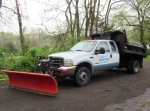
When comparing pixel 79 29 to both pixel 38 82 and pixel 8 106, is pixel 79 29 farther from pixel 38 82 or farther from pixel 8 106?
pixel 8 106

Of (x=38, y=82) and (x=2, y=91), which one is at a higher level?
(x=38, y=82)

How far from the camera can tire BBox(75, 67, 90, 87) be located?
705cm

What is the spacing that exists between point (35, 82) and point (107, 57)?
12.6ft

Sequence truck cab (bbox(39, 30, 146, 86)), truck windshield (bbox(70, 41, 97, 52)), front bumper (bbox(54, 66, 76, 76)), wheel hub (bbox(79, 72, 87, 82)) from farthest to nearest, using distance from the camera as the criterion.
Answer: truck windshield (bbox(70, 41, 97, 52)), wheel hub (bbox(79, 72, 87, 82)), truck cab (bbox(39, 30, 146, 86)), front bumper (bbox(54, 66, 76, 76))

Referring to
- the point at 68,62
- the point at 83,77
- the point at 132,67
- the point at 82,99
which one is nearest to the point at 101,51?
the point at 83,77

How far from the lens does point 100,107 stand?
4812mm

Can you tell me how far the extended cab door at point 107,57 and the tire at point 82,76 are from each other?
679 mm

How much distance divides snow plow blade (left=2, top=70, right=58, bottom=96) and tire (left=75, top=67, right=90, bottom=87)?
1.51 m

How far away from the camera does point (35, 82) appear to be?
6.27 metres

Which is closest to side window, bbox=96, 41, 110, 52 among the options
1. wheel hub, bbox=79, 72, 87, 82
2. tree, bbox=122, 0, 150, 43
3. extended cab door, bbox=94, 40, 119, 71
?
extended cab door, bbox=94, 40, 119, 71

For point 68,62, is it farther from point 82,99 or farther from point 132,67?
point 132,67

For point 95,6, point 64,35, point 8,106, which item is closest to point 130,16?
point 95,6

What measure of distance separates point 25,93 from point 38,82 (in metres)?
0.69

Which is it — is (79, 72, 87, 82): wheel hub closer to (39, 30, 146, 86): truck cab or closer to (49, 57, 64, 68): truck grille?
(39, 30, 146, 86): truck cab
